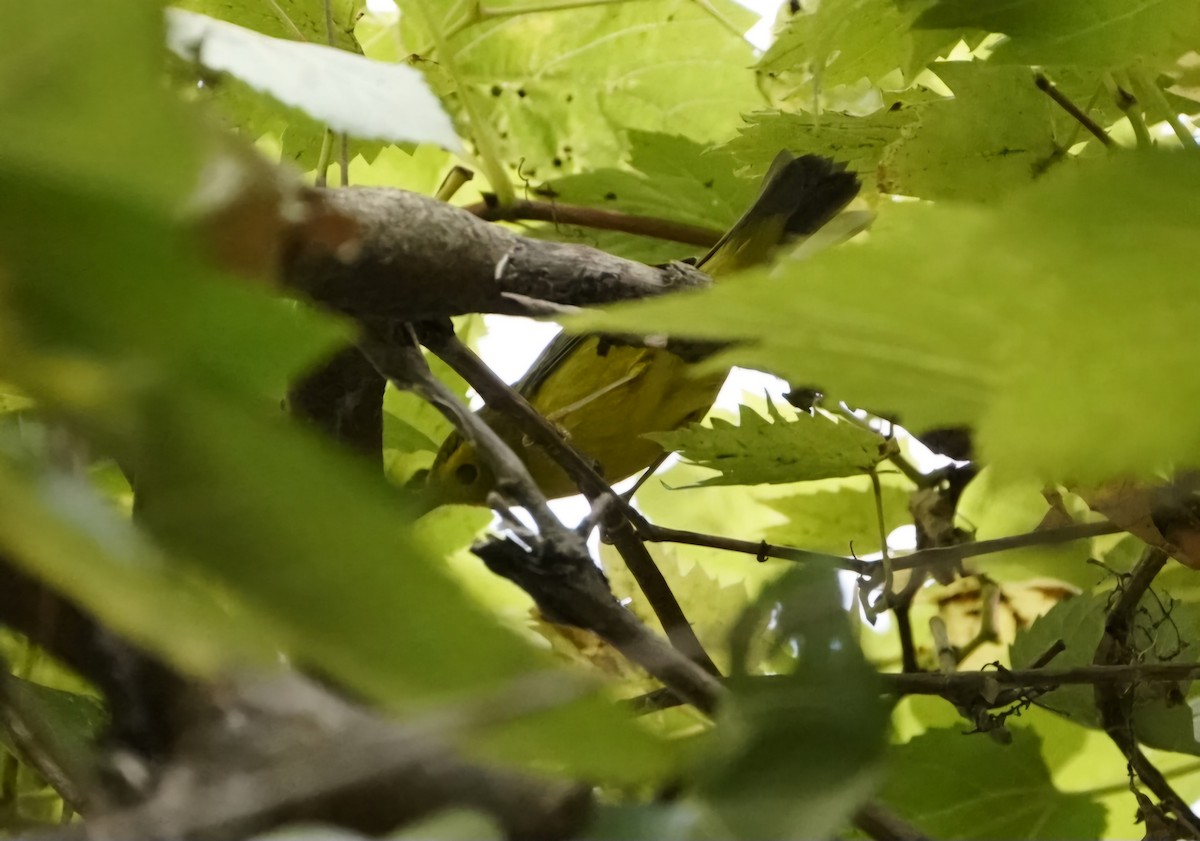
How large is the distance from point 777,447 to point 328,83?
28 centimetres

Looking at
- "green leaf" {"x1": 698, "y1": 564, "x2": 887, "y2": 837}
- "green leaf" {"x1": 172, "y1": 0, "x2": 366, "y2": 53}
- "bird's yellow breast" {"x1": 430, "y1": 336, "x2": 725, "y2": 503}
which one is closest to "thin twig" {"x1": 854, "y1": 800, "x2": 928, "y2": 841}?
"green leaf" {"x1": 698, "y1": 564, "x2": 887, "y2": 837}

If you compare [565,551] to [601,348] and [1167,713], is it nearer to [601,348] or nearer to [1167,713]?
[601,348]

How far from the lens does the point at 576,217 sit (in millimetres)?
704

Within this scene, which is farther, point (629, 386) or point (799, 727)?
point (629, 386)

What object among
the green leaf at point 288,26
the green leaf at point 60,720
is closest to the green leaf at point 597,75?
the green leaf at point 288,26

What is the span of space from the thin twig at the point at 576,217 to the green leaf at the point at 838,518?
0.21 metres

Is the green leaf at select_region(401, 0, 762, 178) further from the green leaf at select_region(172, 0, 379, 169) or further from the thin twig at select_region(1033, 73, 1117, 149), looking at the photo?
the thin twig at select_region(1033, 73, 1117, 149)

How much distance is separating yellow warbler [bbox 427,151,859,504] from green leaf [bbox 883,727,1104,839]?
0.36 metres

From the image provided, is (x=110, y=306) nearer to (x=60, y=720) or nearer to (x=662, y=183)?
(x=60, y=720)

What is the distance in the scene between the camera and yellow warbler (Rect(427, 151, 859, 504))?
80cm

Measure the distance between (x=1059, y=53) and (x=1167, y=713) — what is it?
0.38m

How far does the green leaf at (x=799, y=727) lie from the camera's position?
0.19 metres

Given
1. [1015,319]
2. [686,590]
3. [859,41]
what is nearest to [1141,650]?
[686,590]

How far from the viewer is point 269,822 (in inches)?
7.3
